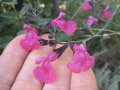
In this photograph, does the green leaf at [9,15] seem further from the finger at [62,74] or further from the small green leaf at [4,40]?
the finger at [62,74]

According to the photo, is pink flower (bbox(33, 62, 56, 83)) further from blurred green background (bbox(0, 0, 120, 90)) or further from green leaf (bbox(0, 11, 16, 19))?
green leaf (bbox(0, 11, 16, 19))

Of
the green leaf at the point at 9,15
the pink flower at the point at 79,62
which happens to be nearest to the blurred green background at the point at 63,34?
the green leaf at the point at 9,15

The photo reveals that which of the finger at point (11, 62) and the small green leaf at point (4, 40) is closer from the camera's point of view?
the finger at point (11, 62)

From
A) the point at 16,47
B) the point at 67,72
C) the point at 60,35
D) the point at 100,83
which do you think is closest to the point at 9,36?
the point at 16,47

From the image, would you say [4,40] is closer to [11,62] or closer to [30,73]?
[11,62]

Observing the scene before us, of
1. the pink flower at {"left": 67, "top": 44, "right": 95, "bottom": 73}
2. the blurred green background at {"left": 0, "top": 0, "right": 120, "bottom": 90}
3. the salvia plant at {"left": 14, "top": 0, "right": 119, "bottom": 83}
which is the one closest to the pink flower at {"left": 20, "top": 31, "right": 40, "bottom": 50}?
the salvia plant at {"left": 14, "top": 0, "right": 119, "bottom": 83}

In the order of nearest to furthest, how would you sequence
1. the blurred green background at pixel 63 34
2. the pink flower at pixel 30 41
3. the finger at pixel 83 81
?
the finger at pixel 83 81 < the pink flower at pixel 30 41 < the blurred green background at pixel 63 34
